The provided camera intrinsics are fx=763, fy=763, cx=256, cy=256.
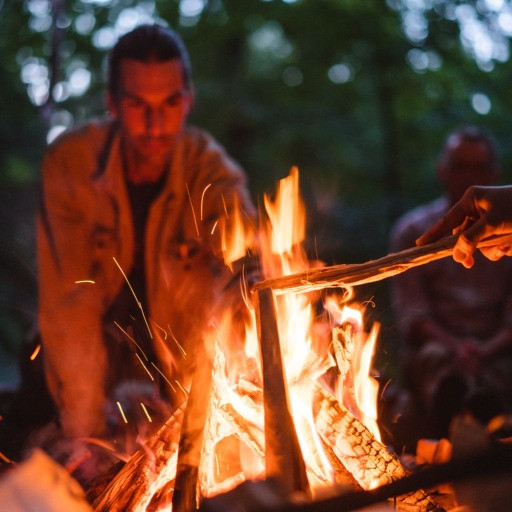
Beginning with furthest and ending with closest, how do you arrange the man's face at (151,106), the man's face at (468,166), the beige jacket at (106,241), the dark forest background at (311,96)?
the dark forest background at (311,96), the man's face at (468,166), the beige jacket at (106,241), the man's face at (151,106)

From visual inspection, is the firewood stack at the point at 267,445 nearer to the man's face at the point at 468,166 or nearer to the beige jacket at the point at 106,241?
the beige jacket at the point at 106,241

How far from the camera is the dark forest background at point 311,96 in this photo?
28.1 ft

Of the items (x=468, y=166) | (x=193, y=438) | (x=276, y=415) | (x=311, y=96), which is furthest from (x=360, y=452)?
(x=311, y=96)

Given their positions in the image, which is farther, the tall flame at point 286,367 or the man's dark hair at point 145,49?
the man's dark hair at point 145,49

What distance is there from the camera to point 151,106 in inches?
132

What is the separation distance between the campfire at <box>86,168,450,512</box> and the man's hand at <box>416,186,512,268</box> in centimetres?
37

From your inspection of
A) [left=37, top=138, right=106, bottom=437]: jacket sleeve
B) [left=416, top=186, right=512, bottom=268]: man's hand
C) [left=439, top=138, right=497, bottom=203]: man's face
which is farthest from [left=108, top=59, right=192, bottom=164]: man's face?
[left=439, top=138, right=497, bottom=203]: man's face

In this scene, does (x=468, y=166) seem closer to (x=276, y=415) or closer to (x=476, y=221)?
(x=476, y=221)

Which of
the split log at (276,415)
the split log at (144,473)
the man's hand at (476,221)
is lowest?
the split log at (144,473)

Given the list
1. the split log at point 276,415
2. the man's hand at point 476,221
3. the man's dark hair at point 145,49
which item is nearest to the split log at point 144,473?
the split log at point 276,415

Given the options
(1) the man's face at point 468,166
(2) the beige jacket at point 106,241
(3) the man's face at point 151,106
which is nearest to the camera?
(3) the man's face at point 151,106

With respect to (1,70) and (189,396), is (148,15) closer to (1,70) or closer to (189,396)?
(1,70)

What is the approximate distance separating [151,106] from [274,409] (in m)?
1.86

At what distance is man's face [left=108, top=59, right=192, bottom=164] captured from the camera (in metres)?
3.34
